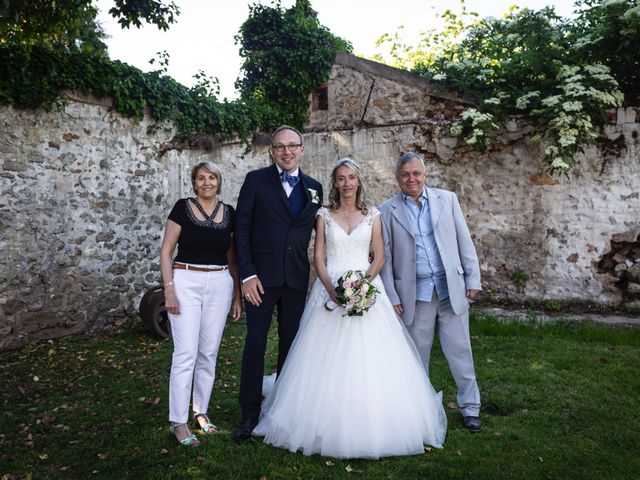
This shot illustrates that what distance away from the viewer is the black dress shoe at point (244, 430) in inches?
142

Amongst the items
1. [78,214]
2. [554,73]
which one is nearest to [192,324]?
[78,214]

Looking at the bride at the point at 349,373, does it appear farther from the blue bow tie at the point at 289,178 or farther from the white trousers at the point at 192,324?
the white trousers at the point at 192,324

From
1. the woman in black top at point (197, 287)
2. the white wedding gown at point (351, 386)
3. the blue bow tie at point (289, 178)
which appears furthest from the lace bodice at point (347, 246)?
the woman in black top at point (197, 287)

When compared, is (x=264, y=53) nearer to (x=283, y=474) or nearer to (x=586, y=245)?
(x=586, y=245)

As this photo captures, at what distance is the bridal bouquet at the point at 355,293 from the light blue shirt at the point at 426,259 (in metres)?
0.52

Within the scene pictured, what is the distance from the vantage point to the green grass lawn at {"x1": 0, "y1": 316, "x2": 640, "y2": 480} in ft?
10.6

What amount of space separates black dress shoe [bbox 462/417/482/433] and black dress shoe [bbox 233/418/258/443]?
5.21 feet

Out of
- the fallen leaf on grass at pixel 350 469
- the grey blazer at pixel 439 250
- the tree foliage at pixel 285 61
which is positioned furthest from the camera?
the tree foliage at pixel 285 61

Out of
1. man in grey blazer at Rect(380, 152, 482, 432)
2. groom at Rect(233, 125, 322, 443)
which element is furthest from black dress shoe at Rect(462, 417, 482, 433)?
groom at Rect(233, 125, 322, 443)

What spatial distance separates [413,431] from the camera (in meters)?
3.41

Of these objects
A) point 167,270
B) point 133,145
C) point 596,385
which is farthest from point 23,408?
point 596,385

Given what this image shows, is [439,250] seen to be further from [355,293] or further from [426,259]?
[355,293]

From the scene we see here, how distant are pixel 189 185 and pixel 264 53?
10.7ft

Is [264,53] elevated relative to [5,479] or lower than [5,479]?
elevated
